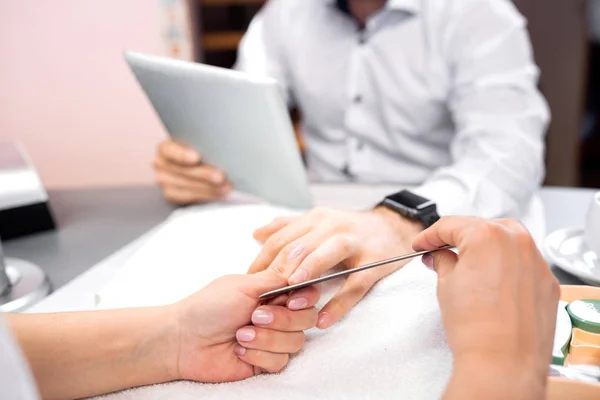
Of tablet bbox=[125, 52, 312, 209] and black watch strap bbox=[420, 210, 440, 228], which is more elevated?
tablet bbox=[125, 52, 312, 209]

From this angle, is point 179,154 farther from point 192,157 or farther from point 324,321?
point 324,321

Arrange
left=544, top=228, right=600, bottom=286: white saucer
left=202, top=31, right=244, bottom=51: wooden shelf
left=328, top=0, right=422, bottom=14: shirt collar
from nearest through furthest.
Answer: left=544, top=228, right=600, bottom=286: white saucer < left=328, top=0, right=422, bottom=14: shirt collar < left=202, top=31, right=244, bottom=51: wooden shelf

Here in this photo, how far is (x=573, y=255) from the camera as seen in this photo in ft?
2.43

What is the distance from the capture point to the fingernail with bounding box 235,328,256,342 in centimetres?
56

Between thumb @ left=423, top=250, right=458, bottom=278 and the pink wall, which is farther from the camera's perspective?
the pink wall

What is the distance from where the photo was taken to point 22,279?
81 cm

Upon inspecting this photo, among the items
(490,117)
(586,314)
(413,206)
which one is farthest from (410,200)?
(490,117)

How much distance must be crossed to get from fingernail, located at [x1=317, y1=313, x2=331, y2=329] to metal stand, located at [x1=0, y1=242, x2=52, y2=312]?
0.40m

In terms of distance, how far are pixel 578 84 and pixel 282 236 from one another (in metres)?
2.20

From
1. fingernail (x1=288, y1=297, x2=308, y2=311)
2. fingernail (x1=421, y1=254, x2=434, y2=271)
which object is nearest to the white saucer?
fingernail (x1=421, y1=254, x2=434, y2=271)

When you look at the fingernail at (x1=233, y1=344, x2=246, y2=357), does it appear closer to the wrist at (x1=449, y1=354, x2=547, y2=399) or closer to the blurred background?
the wrist at (x1=449, y1=354, x2=547, y2=399)

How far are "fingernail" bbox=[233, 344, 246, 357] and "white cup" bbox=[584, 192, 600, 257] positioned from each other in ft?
1.45

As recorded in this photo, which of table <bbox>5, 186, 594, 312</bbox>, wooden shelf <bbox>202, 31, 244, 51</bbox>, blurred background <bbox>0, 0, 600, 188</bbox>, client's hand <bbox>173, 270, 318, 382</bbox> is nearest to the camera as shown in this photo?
client's hand <bbox>173, 270, 318, 382</bbox>

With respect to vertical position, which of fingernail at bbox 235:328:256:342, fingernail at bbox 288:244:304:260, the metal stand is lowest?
the metal stand
